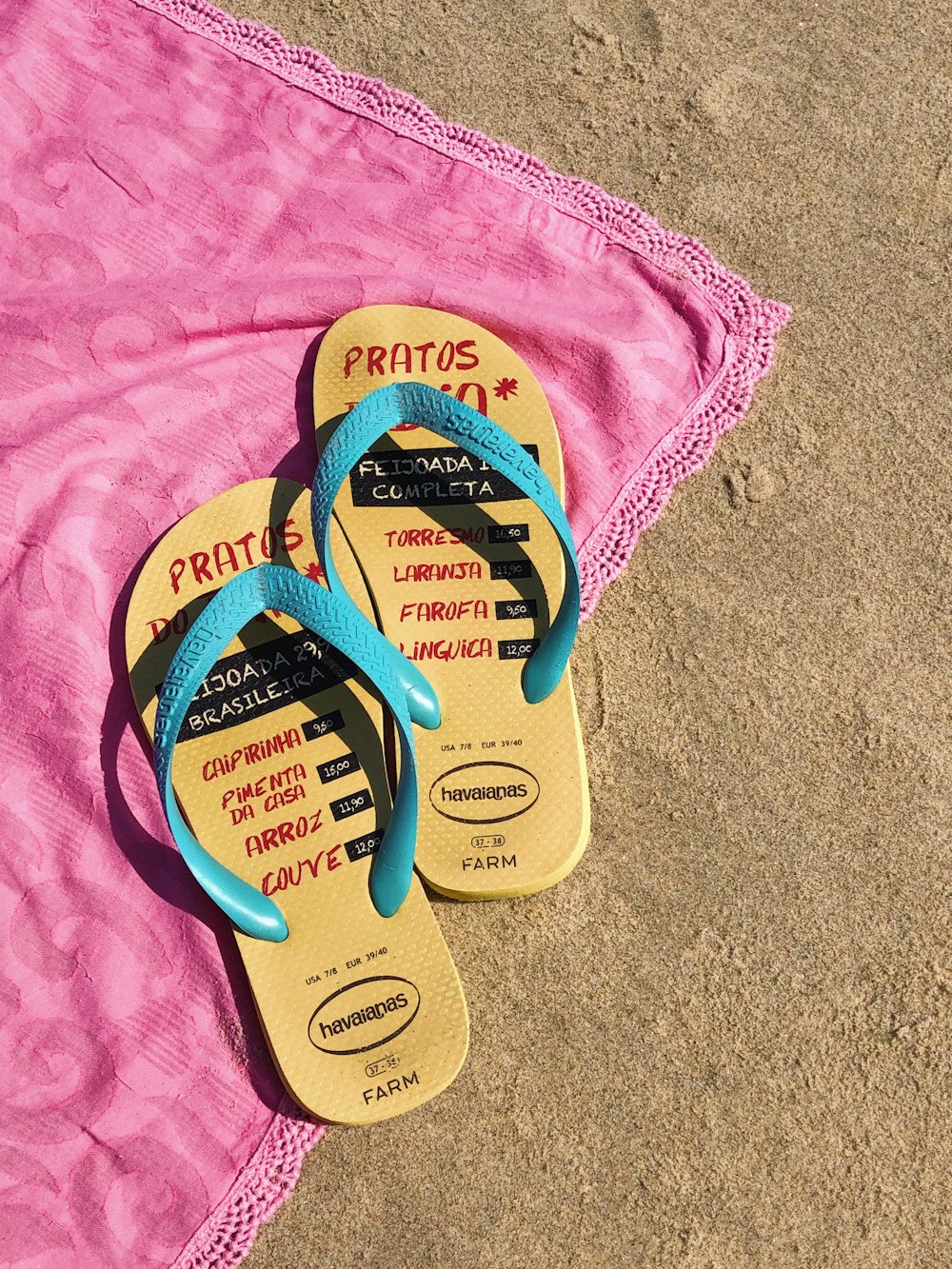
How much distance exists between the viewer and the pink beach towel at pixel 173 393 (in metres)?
1.01

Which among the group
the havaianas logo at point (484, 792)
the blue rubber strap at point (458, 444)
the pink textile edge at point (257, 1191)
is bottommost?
the pink textile edge at point (257, 1191)

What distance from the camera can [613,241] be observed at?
1.21 m

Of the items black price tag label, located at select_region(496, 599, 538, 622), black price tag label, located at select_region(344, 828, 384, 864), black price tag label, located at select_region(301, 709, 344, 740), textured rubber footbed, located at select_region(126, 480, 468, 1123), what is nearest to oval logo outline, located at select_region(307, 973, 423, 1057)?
textured rubber footbed, located at select_region(126, 480, 468, 1123)

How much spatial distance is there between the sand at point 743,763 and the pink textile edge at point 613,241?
0.03 m

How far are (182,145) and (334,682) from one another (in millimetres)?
619

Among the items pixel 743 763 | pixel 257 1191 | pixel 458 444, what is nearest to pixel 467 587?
pixel 458 444

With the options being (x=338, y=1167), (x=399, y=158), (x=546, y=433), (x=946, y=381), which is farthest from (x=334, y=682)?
(x=946, y=381)

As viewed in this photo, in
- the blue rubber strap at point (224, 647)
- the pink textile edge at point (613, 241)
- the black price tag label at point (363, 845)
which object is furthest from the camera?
the pink textile edge at point (613, 241)

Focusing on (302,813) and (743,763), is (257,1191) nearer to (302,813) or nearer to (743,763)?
(302,813)

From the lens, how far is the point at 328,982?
101 centimetres

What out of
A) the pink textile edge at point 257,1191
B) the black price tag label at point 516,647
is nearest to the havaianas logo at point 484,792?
the black price tag label at point 516,647

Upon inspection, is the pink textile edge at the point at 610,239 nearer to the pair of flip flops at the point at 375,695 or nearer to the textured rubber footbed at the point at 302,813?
the pair of flip flops at the point at 375,695

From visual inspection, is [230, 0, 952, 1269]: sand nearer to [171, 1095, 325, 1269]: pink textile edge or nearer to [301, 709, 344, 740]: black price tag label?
[171, 1095, 325, 1269]: pink textile edge

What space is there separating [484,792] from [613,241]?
0.61 meters
